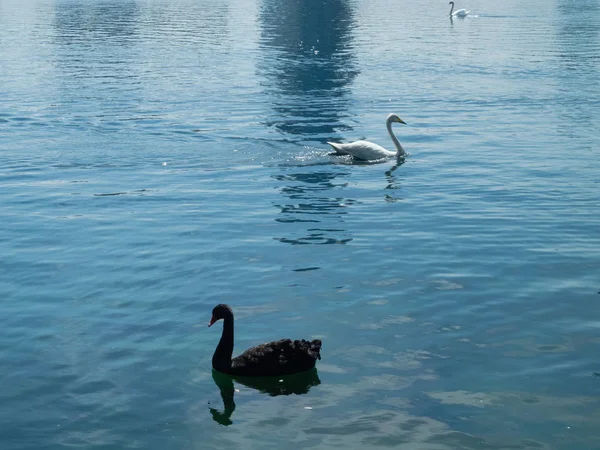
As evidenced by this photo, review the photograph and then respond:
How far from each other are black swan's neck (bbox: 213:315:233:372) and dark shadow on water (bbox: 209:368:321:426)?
14 centimetres

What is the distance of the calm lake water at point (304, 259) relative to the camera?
1264 cm

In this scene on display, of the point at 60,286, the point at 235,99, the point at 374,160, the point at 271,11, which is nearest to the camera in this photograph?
the point at 60,286

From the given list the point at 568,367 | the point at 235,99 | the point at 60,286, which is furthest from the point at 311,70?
the point at 568,367

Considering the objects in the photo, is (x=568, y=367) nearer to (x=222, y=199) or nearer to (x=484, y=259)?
(x=484, y=259)

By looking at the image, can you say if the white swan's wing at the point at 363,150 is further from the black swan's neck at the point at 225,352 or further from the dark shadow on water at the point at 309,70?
the black swan's neck at the point at 225,352

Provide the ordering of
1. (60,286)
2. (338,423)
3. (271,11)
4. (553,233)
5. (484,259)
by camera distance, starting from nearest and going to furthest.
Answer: (338,423), (60,286), (484,259), (553,233), (271,11)

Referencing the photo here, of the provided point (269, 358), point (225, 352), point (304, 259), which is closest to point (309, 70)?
point (304, 259)

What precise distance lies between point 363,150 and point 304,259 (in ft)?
34.3

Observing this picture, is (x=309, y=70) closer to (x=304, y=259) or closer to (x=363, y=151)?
(x=363, y=151)

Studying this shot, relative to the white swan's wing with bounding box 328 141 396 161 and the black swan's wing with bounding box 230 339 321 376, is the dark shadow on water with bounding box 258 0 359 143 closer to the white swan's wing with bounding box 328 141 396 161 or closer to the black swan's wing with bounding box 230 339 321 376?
the white swan's wing with bounding box 328 141 396 161

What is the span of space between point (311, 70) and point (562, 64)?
1326 centimetres

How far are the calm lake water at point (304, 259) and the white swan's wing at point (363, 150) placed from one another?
68 cm

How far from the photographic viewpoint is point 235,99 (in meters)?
40.8

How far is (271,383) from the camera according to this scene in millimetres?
13727
